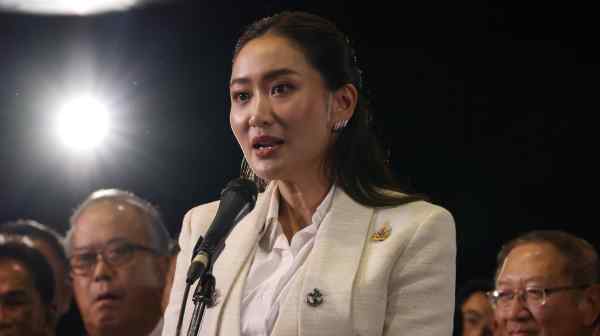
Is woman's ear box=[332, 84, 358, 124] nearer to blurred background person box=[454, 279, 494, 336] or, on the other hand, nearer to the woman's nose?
the woman's nose

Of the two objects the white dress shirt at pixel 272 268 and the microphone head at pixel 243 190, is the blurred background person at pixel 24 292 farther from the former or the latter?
the microphone head at pixel 243 190

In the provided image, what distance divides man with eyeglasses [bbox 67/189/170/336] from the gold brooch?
1.71m

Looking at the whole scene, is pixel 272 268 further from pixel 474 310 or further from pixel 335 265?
pixel 474 310

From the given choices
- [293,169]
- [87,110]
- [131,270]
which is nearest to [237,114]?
[293,169]

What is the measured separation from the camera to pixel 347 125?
8.21ft

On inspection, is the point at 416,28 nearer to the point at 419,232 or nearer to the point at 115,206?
the point at 115,206

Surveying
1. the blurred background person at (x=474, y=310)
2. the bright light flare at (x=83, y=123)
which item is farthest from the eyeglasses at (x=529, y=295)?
the bright light flare at (x=83, y=123)

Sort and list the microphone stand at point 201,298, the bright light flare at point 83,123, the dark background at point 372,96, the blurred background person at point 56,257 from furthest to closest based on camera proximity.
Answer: the bright light flare at point 83,123, the dark background at point 372,96, the blurred background person at point 56,257, the microphone stand at point 201,298

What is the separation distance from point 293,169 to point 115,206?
71.6 inches

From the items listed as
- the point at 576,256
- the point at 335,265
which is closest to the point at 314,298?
the point at 335,265

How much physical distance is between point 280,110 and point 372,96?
2.75m

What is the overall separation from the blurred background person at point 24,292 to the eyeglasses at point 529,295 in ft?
5.68

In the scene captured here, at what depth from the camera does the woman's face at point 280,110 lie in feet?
7.47

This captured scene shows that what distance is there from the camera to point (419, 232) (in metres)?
2.24
